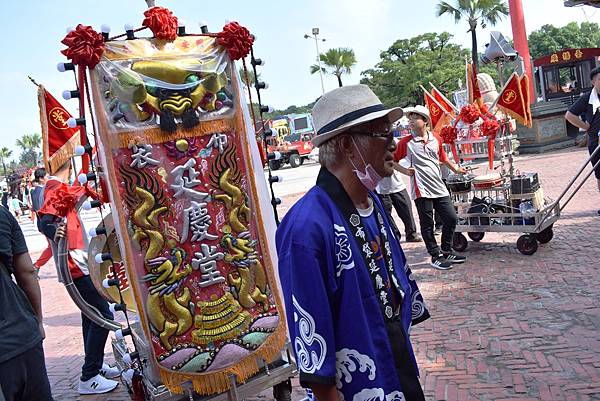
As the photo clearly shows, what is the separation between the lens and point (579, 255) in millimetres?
6281

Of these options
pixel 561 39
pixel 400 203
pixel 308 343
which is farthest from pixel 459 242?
pixel 561 39

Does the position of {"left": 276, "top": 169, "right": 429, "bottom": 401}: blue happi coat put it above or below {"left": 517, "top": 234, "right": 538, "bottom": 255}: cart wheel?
above

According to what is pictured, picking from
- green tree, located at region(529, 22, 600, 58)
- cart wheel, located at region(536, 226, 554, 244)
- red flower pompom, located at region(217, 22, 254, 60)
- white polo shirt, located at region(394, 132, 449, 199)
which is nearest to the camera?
red flower pompom, located at region(217, 22, 254, 60)

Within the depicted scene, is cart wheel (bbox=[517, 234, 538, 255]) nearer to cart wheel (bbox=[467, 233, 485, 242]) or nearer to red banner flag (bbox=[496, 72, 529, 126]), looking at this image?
cart wheel (bbox=[467, 233, 485, 242])

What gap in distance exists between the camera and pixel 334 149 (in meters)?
2.14

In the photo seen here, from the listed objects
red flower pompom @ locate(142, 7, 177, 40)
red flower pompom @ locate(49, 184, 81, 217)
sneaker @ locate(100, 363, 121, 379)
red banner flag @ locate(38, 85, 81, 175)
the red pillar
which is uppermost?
the red pillar

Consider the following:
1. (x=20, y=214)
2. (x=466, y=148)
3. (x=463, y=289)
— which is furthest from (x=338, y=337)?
(x=20, y=214)

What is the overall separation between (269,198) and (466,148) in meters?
12.4

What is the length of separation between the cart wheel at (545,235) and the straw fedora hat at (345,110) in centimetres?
554

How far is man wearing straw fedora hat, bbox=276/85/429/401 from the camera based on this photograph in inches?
72.9

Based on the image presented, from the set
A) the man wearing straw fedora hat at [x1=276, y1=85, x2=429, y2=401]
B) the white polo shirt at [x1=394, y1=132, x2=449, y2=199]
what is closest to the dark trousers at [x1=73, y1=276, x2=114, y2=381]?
the man wearing straw fedora hat at [x1=276, y1=85, x2=429, y2=401]

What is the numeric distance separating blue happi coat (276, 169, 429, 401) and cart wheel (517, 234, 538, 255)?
5.20m

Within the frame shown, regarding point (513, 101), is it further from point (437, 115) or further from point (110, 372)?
point (110, 372)

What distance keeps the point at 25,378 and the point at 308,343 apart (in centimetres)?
164
